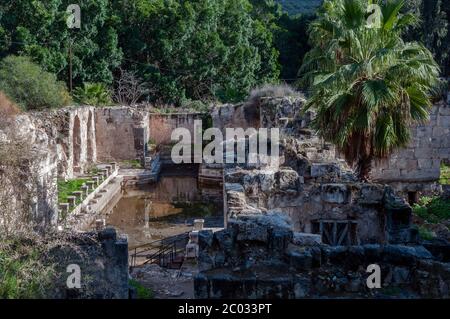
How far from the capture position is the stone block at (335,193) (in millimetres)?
10930

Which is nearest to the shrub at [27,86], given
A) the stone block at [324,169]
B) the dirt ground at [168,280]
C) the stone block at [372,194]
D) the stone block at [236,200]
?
the dirt ground at [168,280]

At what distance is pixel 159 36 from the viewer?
3712 centimetres

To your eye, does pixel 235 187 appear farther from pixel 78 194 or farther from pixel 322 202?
pixel 78 194

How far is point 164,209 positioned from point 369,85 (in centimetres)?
1089

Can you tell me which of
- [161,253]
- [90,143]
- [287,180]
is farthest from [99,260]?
[90,143]

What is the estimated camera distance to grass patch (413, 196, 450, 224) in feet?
49.6

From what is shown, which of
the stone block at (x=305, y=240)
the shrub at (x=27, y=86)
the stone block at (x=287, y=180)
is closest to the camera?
the stone block at (x=305, y=240)

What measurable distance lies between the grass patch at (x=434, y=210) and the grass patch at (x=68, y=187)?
10.9 m

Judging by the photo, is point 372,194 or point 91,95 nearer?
point 372,194

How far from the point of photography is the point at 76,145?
85.8 ft

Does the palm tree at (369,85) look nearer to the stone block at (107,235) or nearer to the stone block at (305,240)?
the stone block at (305,240)


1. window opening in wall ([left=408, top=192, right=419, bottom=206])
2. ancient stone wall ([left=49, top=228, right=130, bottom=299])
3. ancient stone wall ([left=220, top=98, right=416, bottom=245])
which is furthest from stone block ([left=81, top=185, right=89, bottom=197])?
ancient stone wall ([left=49, top=228, right=130, bottom=299])

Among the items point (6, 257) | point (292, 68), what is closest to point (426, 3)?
point (292, 68)
